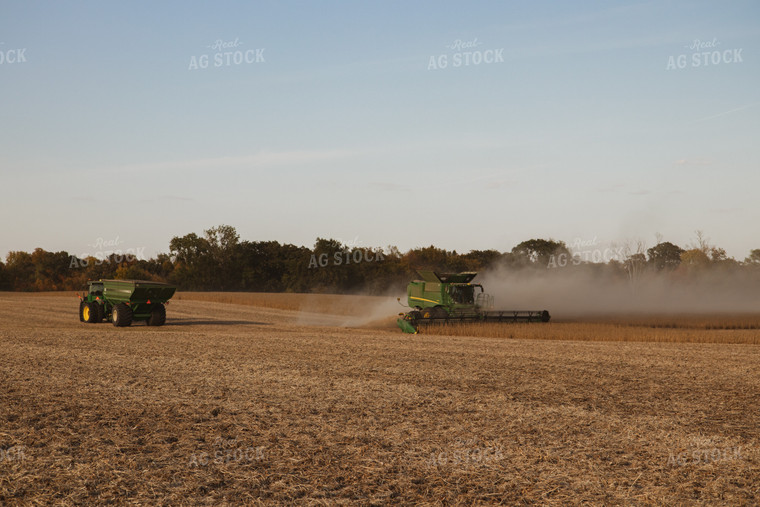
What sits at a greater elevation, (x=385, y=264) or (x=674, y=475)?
(x=385, y=264)

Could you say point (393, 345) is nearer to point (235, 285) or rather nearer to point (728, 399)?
point (728, 399)

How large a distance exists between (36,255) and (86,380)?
90.0m

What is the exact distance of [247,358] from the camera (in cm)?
1805

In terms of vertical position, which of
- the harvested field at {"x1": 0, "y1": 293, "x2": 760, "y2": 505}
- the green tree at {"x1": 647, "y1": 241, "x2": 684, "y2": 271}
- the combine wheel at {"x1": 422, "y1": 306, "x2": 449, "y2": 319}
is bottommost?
the harvested field at {"x1": 0, "y1": 293, "x2": 760, "y2": 505}

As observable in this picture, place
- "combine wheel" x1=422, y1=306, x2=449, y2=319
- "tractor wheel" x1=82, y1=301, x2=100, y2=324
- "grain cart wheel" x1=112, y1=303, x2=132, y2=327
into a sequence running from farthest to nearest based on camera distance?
"tractor wheel" x1=82, y1=301, x2=100, y2=324, "grain cart wheel" x1=112, y1=303, x2=132, y2=327, "combine wheel" x1=422, y1=306, x2=449, y2=319

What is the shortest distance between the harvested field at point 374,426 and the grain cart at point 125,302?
8.32m

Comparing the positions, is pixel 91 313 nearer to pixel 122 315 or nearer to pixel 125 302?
pixel 125 302

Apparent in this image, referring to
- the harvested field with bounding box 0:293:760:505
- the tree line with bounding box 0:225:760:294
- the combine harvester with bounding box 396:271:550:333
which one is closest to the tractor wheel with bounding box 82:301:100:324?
the harvested field with bounding box 0:293:760:505

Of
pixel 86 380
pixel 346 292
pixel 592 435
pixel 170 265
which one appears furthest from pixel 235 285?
pixel 592 435

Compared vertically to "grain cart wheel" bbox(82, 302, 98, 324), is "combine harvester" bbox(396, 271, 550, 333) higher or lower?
higher

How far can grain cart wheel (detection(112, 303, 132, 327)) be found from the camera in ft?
93.6

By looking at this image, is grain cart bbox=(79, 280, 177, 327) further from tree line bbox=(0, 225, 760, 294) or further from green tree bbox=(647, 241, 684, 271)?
green tree bbox=(647, 241, 684, 271)

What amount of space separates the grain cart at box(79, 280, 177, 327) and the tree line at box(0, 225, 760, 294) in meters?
47.3

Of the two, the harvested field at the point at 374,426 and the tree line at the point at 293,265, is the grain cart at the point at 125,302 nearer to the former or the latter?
the harvested field at the point at 374,426
